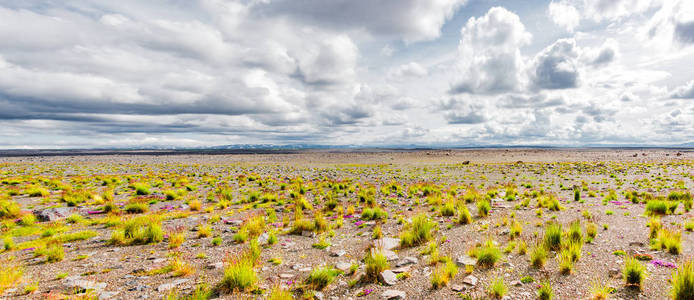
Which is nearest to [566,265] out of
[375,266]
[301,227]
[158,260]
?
[375,266]

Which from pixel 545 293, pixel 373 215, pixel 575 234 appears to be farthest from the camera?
pixel 373 215

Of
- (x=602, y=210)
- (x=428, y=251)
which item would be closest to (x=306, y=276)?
(x=428, y=251)

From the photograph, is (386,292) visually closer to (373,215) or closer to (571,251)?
Result: (571,251)

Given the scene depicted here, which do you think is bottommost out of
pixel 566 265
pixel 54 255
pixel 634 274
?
pixel 54 255

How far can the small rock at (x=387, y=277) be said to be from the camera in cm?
689

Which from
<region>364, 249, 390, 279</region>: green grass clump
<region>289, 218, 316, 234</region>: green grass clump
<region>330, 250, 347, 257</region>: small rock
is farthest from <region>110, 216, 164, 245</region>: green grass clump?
<region>364, 249, 390, 279</region>: green grass clump

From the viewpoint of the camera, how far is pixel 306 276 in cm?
741

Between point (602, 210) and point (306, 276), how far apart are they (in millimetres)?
14931

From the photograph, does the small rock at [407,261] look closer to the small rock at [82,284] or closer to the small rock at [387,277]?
the small rock at [387,277]

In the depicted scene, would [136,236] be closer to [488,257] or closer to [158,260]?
[158,260]

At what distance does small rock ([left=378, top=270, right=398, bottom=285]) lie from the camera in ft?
22.6

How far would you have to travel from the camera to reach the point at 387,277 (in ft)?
23.1

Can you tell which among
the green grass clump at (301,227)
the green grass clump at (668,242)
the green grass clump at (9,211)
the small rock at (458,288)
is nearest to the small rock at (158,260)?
the green grass clump at (301,227)

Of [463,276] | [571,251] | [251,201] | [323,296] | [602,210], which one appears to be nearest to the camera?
[323,296]
